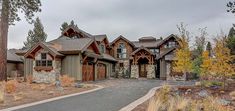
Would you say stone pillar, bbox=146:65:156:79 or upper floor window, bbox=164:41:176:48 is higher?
upper floor window, bbox=164:41:176:48

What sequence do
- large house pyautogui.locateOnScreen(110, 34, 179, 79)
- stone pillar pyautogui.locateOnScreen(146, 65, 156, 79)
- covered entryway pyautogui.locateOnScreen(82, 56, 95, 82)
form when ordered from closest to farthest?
covered entryway pyautogui.locateOnScreen(82, 56, 95, 82) < large house pyautogui.locateOnScreen(110, 34, 179, 79) < stone pillar pyautogui.locateOnScreen(146, 65, 156, 79)

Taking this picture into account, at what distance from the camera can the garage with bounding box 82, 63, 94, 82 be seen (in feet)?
98.3

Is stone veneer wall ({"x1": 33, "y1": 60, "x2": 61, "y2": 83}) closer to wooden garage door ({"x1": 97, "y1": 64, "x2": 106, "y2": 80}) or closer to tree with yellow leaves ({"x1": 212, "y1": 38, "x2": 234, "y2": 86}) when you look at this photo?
wooden garage door ({"x1": 97, "y1": 64, "x2": 106, "y2": 80})

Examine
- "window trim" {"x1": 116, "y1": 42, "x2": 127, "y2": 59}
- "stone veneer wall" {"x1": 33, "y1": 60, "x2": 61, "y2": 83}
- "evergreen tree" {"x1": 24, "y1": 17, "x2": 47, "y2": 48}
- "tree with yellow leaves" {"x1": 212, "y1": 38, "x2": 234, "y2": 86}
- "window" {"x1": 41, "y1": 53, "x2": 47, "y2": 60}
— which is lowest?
"stone veneer wall" {"x1": 33, "y1": 60, "x2": 61, "y2": 83}

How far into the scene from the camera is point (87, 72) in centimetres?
3080

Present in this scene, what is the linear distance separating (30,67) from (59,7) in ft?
26.1

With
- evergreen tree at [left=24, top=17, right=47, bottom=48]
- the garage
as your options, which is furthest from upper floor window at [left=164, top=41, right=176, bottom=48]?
evergreen tree at [left=24, top=17, right=47, bottom=48]

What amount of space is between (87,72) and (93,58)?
2032 mm

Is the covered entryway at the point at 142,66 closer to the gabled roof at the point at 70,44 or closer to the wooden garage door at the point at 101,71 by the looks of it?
the wooden garage door at the point at 101,71

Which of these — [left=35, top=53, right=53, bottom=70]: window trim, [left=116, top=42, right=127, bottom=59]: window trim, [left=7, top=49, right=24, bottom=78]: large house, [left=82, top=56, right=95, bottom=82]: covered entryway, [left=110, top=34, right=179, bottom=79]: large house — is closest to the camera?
[left=35, top=53, right=53, bottom=70]: window trim

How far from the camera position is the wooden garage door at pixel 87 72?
29953mm

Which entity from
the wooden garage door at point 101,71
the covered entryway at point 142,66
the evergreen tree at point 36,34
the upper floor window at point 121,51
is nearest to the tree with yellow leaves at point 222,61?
the wooden garage door at point 101,71

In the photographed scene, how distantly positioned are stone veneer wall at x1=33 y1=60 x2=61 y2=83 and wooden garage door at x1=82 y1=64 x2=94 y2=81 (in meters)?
2.74

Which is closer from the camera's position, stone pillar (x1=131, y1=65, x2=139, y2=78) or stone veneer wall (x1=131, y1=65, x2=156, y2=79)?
stone veneer wall (x1=131, y1=65, x2=156, y2=79)
